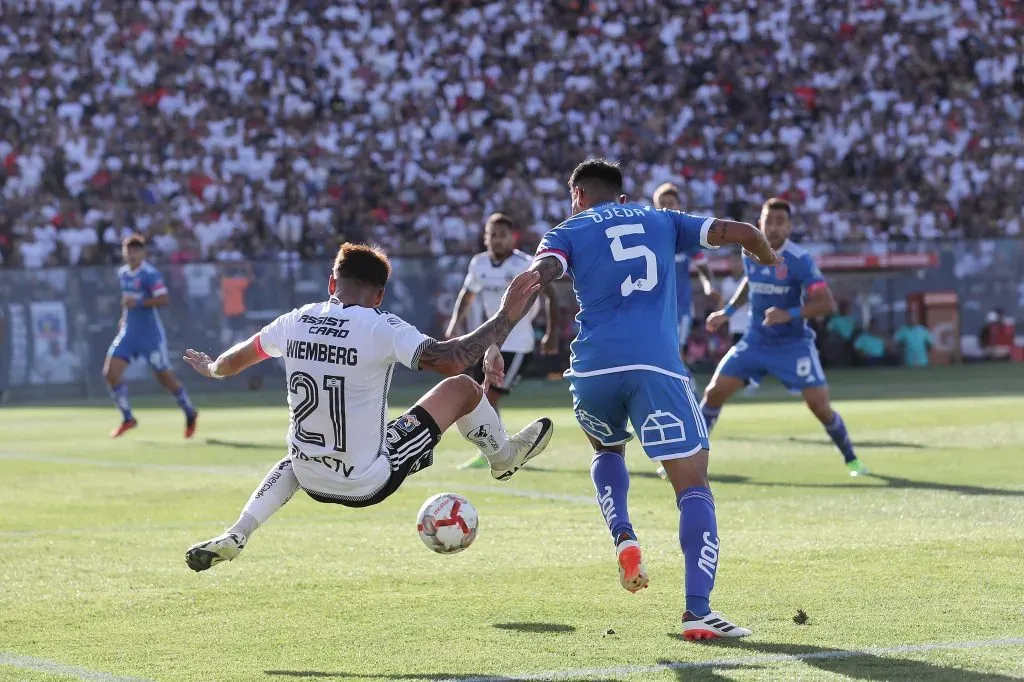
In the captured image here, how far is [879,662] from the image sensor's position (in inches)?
237

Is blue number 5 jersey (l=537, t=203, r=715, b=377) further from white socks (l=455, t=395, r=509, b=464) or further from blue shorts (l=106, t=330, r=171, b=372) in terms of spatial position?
blue shorts (l=106, t=330, r=171, b=372)

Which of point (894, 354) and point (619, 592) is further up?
point (619, 592)

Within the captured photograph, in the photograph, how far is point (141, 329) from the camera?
1889 cm

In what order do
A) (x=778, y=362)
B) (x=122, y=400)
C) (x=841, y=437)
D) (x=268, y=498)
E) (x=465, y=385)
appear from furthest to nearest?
(x=122, y=400)
(x=778, y=362)
(x=841, y=437)
(x=465, y=385)
(x=268, y=498)

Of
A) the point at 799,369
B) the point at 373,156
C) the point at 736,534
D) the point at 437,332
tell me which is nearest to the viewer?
the point at 736,534

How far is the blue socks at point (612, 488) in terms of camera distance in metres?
7.21

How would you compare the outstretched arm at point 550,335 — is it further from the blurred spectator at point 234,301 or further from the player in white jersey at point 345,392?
the blurred spectator at point 234,301

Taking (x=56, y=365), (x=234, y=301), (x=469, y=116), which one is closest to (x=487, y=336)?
(x=234, y=301)

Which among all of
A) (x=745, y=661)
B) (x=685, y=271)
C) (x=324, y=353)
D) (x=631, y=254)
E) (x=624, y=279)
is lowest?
(x=745, y=661)

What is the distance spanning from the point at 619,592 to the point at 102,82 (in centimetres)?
2844

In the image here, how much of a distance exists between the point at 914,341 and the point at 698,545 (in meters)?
25.3

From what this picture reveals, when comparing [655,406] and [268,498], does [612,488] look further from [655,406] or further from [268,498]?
[268,498]

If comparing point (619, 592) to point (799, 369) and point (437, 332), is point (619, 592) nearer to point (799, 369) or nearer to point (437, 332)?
point (799, 369)

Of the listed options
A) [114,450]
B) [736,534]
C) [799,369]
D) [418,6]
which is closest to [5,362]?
[114,450]
